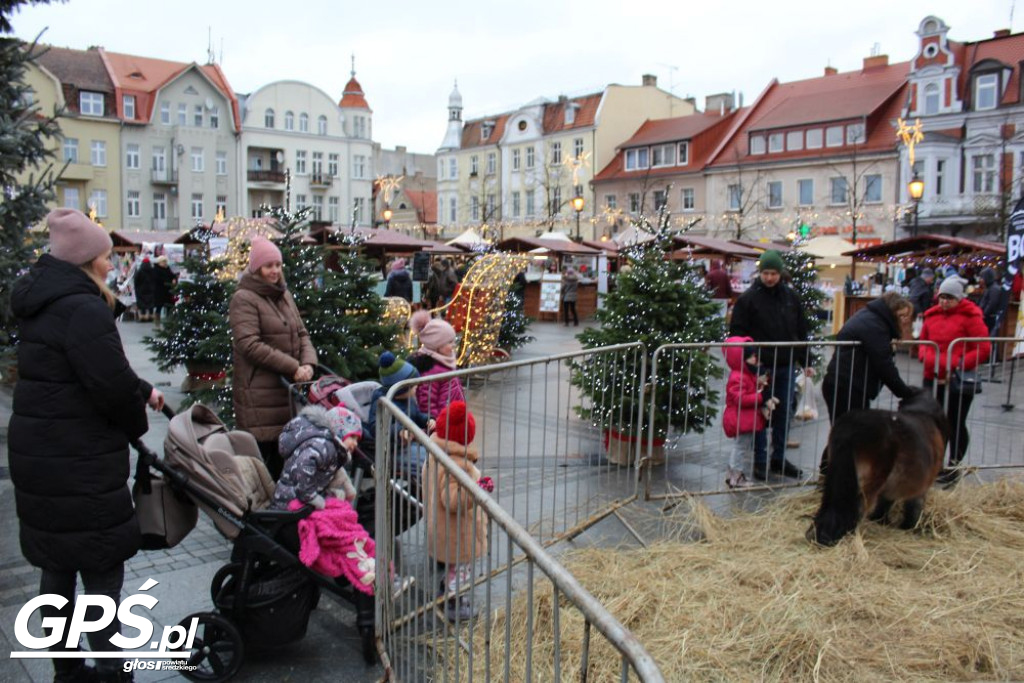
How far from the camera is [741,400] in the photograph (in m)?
6.33

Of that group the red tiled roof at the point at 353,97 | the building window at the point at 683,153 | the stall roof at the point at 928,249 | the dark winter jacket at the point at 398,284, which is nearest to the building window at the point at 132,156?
the red tiled roof at the point at 353,97

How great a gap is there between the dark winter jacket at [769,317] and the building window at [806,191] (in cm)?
4388

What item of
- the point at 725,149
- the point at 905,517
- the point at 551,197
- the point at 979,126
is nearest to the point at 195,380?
the point at 905,517

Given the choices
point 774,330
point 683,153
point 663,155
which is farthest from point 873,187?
point 774,330

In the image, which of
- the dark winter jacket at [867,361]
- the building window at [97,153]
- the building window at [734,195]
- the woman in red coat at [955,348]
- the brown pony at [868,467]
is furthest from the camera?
the building window at [97,153]

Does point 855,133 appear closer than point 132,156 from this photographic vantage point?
Yes

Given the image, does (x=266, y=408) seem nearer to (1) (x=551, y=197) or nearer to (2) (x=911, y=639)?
(2) (x=911, y=639)

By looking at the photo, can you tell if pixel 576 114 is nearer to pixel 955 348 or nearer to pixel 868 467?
pixel 955 348

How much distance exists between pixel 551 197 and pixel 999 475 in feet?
185

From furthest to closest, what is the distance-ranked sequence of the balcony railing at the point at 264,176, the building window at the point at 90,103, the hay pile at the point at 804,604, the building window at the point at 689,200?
the balcony railing at the point at 264,176 → the building window at the point at 90,103 → the building window at the point at 689,200 → the hay pile at the point at 804,604

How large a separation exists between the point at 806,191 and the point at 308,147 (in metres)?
38.7

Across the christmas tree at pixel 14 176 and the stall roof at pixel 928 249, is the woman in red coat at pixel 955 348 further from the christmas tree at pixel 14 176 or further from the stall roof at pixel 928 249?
the stall roof at pixel 928 249

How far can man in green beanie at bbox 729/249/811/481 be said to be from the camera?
6688mm

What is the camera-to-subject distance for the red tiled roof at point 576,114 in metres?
60.4
